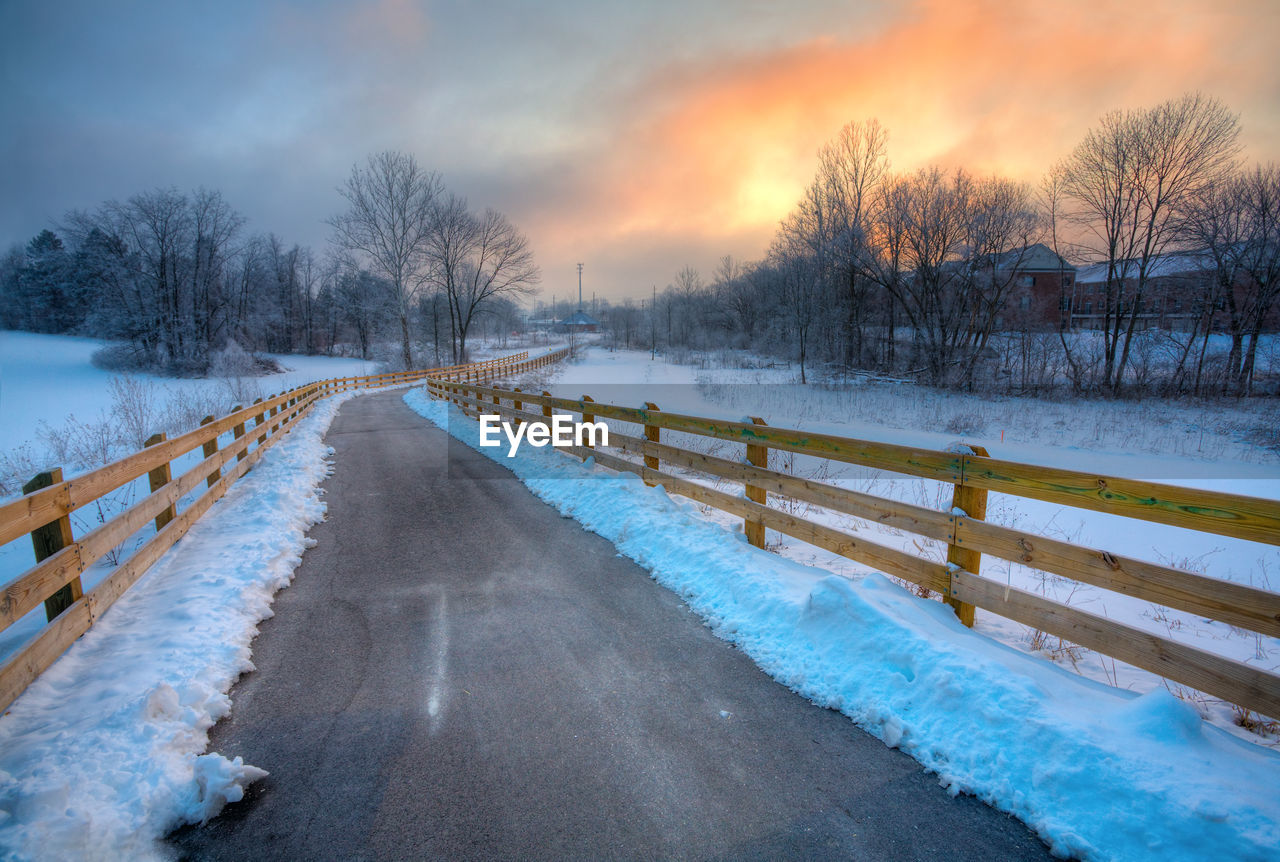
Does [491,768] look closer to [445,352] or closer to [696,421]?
[696,421]

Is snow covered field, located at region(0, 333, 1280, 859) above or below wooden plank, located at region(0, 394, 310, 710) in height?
below

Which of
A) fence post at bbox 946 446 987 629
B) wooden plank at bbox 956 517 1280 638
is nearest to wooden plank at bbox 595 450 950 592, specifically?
fence post at bbox 946 446 987 629

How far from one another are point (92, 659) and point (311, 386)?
2026 cm

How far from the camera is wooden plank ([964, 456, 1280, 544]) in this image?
245 cm

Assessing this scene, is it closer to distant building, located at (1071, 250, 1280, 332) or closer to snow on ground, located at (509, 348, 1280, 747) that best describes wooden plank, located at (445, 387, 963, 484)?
snow on ground, located at (509, 348, 1280, 747)

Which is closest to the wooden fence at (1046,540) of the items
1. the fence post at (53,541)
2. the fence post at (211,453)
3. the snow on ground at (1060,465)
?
the snow on ground at (1060,465)

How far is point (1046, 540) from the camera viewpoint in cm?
313

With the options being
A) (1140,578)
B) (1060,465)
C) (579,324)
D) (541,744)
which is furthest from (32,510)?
(579,324)

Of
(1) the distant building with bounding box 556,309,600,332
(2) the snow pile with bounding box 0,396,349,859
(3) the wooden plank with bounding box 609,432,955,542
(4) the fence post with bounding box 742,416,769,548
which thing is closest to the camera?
(2) the snow pile with bounding box 0,396,349,859

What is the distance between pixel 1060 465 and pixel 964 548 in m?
13.1

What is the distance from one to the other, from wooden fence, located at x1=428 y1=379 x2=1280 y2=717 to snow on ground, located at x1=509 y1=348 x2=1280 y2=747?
40cm

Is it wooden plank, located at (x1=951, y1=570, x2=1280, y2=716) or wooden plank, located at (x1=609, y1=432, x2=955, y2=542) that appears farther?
wooden plank, located at (x1=609, y1=432, x2=955, y2=542)

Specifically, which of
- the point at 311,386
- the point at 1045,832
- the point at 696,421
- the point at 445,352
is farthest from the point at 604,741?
the point at 445,352

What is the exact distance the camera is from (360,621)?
414 centimetres
